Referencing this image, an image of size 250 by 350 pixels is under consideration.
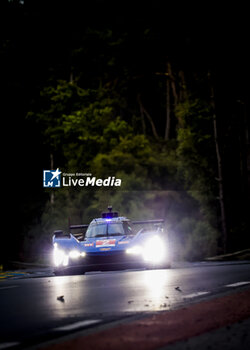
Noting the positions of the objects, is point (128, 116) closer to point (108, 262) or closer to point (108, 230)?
point (108, 230)

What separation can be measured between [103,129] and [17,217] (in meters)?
10.6

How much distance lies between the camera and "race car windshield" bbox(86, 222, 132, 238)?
20375 mm

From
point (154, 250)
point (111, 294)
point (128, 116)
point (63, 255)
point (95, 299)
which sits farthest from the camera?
point (128, 116)


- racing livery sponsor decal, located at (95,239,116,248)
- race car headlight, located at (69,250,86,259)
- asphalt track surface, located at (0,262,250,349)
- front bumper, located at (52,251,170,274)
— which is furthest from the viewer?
race car headlight, located at (69,250,86,259)

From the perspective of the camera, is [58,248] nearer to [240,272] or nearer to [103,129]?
[240,272]

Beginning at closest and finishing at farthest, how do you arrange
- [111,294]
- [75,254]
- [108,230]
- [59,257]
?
[111,294], [75,254], [59,257], [108,230]

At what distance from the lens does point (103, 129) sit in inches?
2077

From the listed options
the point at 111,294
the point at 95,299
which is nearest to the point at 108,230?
the point at 111,294

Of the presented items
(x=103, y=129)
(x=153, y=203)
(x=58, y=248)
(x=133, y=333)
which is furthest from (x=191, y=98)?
(x=133, y=333)

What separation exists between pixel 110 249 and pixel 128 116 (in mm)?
49069

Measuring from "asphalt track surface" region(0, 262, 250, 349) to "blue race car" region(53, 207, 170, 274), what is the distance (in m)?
0.30

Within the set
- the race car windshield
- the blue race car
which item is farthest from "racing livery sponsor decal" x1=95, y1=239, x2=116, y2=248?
the race car windshield

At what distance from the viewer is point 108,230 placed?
67.3 ft

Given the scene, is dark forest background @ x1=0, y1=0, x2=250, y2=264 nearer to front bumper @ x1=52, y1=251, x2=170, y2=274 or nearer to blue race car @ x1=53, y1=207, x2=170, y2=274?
blue race car @ x1=53, y1=207, x2=170, y2=274
